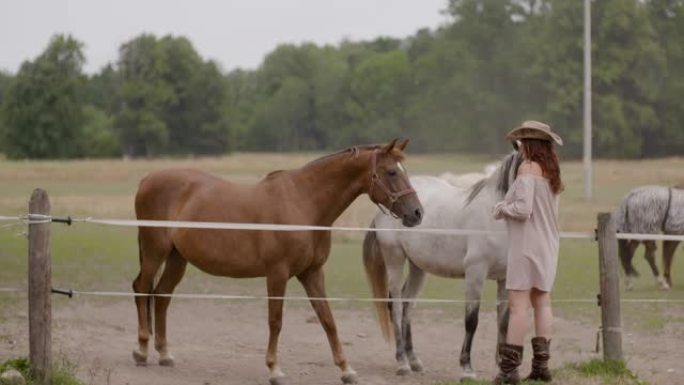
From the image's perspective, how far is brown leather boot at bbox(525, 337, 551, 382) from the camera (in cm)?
770

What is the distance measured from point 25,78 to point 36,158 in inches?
263

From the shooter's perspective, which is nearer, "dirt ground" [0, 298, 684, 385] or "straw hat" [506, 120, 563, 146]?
"straw hat" [506, 120, 563, 146]

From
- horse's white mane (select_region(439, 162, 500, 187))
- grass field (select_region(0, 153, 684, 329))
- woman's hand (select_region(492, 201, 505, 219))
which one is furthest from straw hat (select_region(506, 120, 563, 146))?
grass field (select_region(0, 153, 684, 329))

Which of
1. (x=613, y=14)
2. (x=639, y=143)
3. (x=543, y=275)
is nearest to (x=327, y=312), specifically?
(x=543, y=275)

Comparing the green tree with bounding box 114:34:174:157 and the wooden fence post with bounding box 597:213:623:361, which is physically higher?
the green tree with bounding box 114:34:174:157

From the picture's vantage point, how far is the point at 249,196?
8.88m

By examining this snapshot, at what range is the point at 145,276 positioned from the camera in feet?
31.1

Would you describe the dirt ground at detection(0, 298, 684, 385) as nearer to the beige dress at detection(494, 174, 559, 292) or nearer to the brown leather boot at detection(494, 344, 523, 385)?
the brown leather boot at detection(494, 344, 523, 385)

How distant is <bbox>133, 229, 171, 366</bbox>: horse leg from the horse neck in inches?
59.9

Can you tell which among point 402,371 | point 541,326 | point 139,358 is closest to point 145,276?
point 139,358

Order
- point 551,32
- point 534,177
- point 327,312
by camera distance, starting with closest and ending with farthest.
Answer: point 534,177 < point 327,312 < point 551,32

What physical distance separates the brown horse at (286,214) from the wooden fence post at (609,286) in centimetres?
146

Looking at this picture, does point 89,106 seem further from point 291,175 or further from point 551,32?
point 291,175

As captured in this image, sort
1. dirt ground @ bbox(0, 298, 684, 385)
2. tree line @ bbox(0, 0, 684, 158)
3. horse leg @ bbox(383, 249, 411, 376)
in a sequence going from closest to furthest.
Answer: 1. dirt ground @ bbox(0, 298, 684, 385)
2. horse leg @ bbox(383, 249, 411, 376)
3. tree line @ bbox(0, 0, 684, 158)
